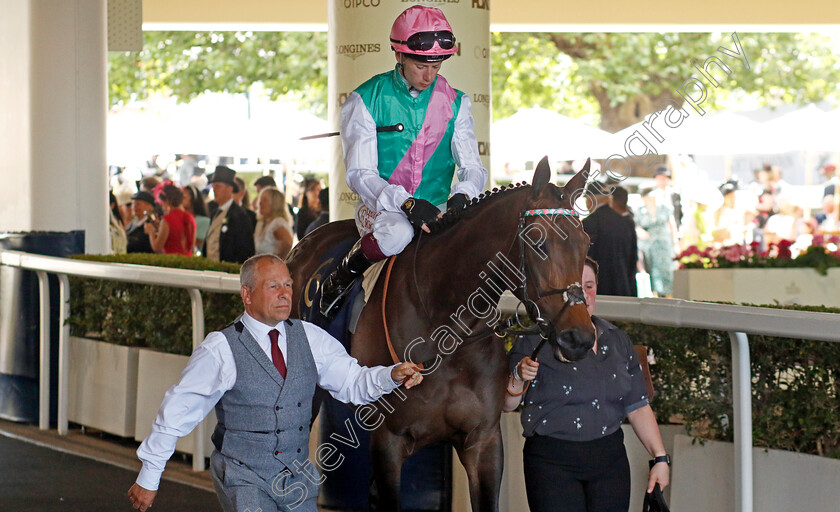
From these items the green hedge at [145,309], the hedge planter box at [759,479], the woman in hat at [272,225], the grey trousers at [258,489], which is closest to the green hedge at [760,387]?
the hedge planter box at [759,479]

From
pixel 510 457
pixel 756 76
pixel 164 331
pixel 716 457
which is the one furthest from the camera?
pixel 756 76

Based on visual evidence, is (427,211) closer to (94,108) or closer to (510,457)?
(510,457)

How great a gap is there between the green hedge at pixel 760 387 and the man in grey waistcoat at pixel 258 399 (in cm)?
126

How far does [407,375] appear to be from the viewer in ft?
11.3

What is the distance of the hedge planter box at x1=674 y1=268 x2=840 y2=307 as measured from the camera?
9117mm

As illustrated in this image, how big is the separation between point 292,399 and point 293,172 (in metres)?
18.2

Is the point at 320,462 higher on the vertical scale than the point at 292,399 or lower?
lower

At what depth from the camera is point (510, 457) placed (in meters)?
4.94

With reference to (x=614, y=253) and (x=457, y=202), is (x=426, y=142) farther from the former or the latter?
(x=614, y=253)

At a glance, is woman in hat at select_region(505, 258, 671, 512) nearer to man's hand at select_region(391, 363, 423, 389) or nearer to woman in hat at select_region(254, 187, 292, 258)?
man's hand at select_region(391, 363, 423, 389)

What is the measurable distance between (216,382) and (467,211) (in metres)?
1.04

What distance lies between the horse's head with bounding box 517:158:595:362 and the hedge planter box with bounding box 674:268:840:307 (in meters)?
6.00

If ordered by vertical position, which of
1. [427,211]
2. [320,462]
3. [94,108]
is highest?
[94,108]

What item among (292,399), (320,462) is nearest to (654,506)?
(292,399)
